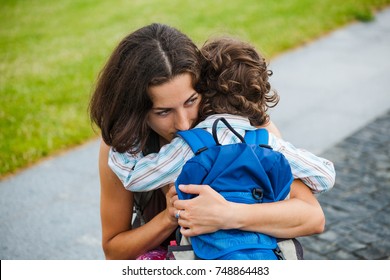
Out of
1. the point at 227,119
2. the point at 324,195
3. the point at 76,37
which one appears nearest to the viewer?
the point at 227,119

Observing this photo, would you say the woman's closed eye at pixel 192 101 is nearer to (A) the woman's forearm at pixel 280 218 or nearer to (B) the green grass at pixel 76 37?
(A) the woman's forearm at pixel 280 218

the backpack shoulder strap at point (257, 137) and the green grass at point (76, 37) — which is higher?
the backpack shoulder strap at point (257, 137)

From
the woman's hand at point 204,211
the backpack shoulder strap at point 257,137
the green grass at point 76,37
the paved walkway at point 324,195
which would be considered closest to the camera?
the woman's hand at point 204,211

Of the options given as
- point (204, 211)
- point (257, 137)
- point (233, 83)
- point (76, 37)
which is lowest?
point (76, 37)

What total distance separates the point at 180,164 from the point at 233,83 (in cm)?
44

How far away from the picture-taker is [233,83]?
2320mm

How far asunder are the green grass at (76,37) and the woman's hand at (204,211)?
3.12 meters

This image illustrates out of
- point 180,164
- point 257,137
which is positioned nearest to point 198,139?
point 180,164

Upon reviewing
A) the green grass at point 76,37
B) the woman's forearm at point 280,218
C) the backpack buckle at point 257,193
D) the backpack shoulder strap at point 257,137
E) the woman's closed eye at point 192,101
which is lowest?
the green grass at point 76,37

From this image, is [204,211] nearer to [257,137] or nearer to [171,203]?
[171,203]

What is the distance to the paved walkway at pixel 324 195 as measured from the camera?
3963 millimetres

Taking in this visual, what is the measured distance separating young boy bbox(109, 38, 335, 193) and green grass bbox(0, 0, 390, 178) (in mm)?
2680

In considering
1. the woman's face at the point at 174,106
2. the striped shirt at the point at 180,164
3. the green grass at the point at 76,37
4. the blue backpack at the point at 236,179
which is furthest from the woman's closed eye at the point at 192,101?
the green grass at the point at 76,37

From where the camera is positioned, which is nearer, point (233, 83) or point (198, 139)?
point (198, 139)
